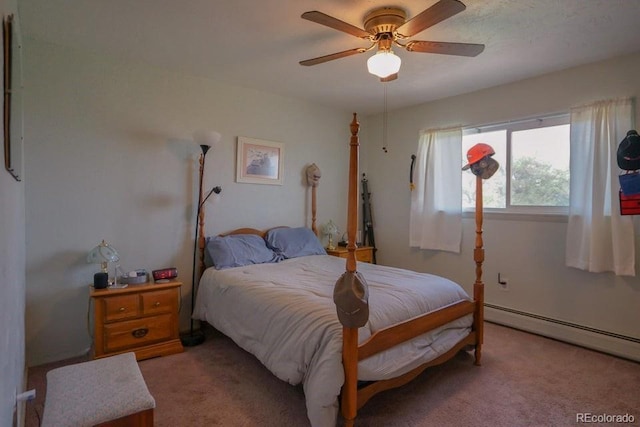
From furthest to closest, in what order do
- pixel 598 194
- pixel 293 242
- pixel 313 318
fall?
pixel 293 242 → pixel 598 194 → pixel 313 318

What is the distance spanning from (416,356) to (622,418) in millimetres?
1208

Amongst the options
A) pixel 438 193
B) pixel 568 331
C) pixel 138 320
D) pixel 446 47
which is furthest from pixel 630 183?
pixel 138 320

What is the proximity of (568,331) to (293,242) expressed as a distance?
270 centimetres

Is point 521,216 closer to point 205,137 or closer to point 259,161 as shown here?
point 259,161

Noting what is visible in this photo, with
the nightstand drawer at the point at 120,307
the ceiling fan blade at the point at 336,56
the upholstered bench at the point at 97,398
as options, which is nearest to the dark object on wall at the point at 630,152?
the ceiling fan blade at the point at 336,56

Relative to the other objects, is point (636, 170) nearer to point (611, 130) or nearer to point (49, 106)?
point (611, 130)

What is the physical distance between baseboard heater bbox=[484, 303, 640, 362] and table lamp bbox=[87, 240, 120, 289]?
3.59 m

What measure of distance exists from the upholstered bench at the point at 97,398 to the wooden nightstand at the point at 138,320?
101 centimetres

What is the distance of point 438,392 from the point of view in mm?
2197

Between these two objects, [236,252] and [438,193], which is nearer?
[236,252]

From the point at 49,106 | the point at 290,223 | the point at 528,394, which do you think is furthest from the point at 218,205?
the point at 528,394

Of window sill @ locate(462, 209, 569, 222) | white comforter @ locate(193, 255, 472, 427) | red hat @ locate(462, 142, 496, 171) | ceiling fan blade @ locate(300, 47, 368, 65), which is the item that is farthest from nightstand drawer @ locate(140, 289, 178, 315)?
window sill @ locate(462, 209, 569, 222)

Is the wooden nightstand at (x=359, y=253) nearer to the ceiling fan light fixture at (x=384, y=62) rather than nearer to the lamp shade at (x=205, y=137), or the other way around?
the lamp shade at (x=205, y=137)

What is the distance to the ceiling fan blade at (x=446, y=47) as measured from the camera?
2.03m
